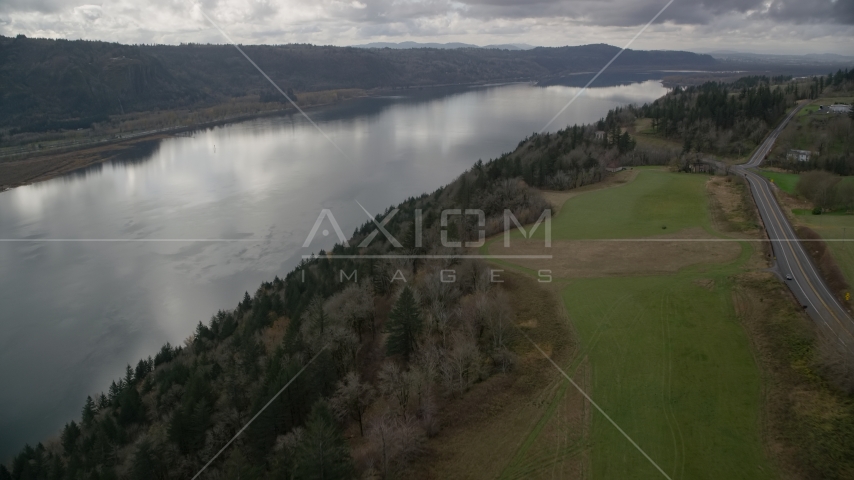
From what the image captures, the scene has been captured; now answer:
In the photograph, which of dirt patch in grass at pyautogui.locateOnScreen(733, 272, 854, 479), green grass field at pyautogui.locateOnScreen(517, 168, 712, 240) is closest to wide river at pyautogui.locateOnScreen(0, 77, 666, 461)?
green grass field at pyautogui.locateOnScreen(517, 168, 712, 240)

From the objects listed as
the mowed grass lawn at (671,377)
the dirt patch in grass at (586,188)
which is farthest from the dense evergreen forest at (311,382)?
the dirt patch in grass at (586,188)

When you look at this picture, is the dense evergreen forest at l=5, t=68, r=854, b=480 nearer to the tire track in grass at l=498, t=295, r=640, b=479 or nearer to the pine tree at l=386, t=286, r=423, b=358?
the pine tree at l=386, t=286, r=423, b=358

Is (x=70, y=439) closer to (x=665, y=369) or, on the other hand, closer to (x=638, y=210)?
(x=665, y=369)

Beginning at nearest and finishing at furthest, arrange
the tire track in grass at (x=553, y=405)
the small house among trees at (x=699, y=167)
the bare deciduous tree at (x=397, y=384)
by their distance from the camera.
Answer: the tire track in grass at (x=553, y=405) → the bare deciduous tree at (x=397, y=384) → the small house among trees at (x=699, y=167)

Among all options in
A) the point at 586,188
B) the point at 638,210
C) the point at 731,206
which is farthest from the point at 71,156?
the point at 731,206

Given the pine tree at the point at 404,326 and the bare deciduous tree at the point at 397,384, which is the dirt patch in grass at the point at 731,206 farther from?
the bare deciduous tree at the point at 397,384

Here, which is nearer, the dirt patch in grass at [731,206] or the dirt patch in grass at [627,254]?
the dirt patch in grass at [627,254]
